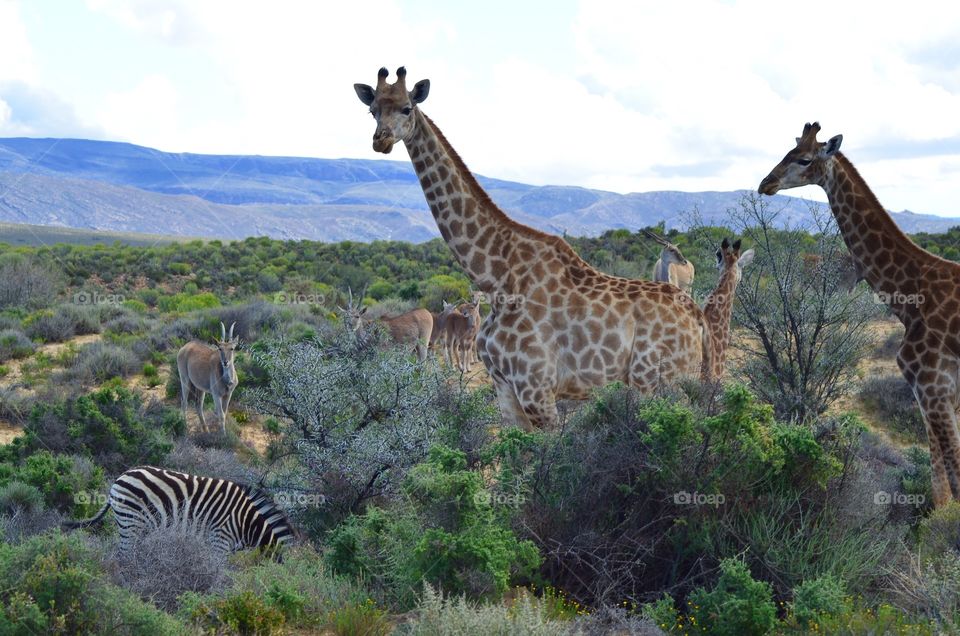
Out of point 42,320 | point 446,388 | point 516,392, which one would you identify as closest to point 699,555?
point 516,392

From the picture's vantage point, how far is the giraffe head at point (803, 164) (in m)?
7.39

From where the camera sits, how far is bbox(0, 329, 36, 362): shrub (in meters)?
17.1

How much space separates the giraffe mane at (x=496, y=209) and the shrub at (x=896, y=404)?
27.9ft

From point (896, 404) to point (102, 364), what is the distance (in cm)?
1339

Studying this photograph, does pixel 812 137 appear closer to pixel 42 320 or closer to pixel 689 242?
pixel 42 320

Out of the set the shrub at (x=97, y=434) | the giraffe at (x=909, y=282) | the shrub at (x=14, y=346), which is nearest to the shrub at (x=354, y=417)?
the shrub at (x=97, y=434)

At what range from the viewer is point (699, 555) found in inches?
210

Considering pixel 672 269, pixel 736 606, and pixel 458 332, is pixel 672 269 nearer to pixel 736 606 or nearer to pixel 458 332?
pixel 458 332

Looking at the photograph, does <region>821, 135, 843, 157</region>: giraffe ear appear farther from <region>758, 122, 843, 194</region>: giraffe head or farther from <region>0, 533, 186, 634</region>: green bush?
<region>0, 533, 186, 634</region>: green bush

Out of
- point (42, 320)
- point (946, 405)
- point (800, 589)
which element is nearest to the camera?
point (800, 589)

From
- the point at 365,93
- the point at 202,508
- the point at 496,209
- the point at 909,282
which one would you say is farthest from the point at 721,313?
the point at 202,508

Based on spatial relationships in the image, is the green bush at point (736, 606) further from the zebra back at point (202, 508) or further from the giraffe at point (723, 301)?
the zebra back at point (202, 508)

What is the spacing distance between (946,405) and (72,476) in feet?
25.2

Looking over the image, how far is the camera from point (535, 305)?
22.2ft
